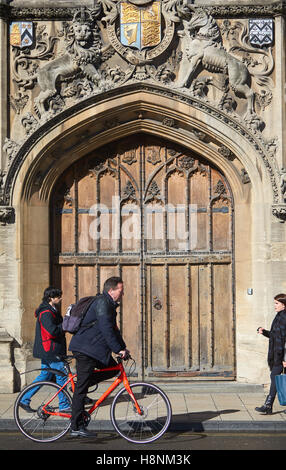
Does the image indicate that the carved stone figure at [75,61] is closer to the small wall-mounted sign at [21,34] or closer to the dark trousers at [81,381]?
the small wall-mounted sign at [21,34]

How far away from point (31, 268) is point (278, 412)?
14.1 feet

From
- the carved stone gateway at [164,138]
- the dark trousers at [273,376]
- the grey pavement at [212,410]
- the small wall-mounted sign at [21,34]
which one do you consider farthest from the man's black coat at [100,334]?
the small wall-mounted sign at [21,34]

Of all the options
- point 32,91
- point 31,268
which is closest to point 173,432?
point 31,268

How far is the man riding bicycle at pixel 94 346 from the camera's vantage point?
7.19 metres

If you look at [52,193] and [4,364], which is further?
[52,193]

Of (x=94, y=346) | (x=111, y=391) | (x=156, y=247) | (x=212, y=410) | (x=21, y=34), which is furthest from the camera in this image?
(x=156, y=247)

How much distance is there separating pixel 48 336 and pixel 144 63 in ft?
14.8

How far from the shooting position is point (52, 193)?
11203 mm

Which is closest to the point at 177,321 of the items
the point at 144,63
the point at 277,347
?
the point at 277,347

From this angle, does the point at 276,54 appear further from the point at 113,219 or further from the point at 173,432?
the point at 173,432

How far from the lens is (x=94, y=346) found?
23.9 feet

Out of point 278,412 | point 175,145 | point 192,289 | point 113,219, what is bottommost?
point 278,412

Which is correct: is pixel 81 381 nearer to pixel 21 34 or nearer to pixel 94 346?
pixel 94 346

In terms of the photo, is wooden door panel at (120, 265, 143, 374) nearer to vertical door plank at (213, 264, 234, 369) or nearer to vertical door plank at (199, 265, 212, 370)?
vertical door plank at (199, 265, 212, 370)
